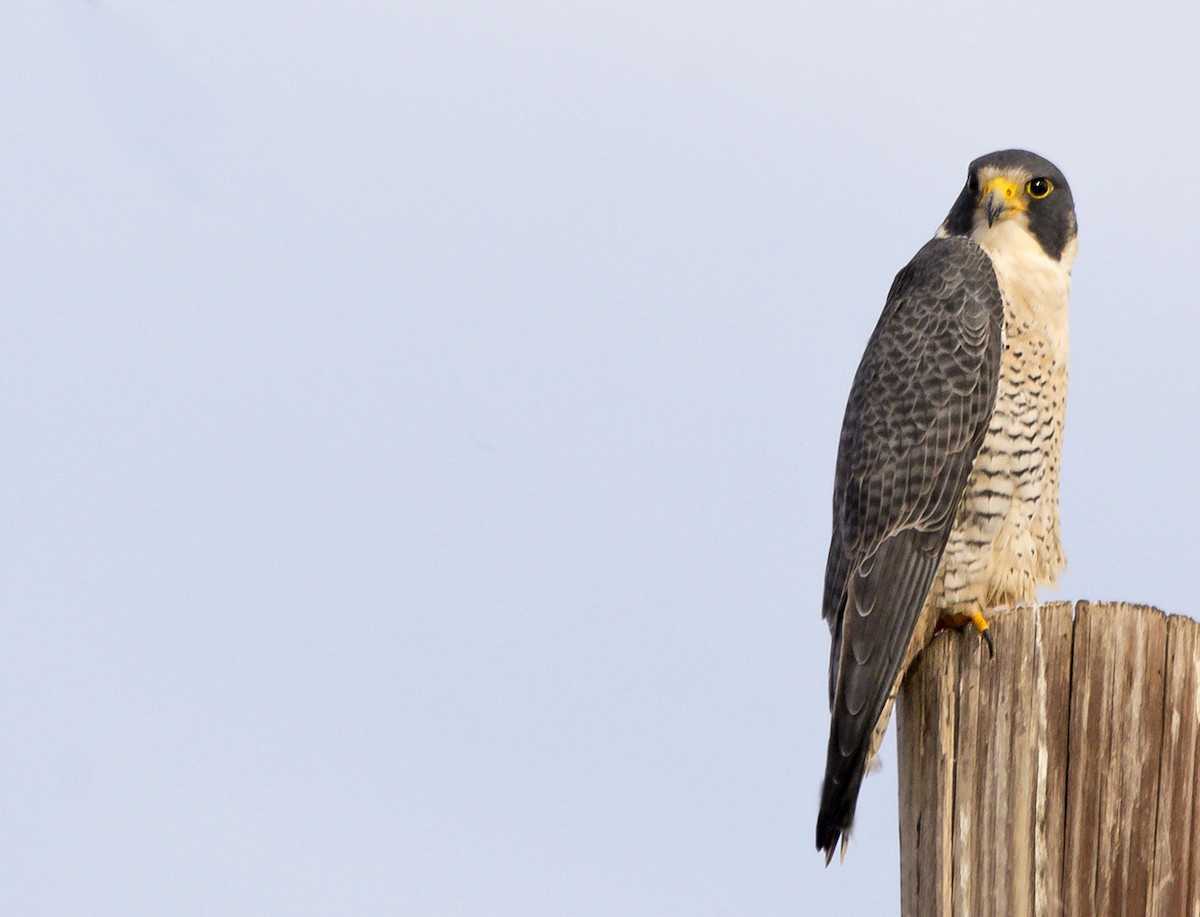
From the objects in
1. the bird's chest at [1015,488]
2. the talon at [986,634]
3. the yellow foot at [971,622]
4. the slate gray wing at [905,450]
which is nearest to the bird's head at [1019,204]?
the slate gray wing at [905,450]

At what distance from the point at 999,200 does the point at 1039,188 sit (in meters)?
0.19

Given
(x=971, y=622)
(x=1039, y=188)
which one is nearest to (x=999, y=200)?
(x=1039, y=188)

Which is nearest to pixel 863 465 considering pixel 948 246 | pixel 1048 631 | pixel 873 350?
pixel 873 350

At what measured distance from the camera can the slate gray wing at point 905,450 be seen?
165 inches

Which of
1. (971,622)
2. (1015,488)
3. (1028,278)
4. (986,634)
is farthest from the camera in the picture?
(1028,278)

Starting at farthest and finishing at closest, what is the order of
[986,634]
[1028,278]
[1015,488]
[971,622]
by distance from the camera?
[1028,278] < [1015,488] < [971,622] < [986,634]

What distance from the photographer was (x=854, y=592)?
4.39 m

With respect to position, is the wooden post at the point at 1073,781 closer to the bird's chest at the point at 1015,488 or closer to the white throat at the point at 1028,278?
the bird's chest at the point at 1015,488

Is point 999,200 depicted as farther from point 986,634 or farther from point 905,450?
point 986,634

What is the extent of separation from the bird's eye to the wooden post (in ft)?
8.43

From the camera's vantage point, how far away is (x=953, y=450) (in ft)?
15.0

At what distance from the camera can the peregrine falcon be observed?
4438 millimetres

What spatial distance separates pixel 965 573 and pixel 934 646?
1.02m

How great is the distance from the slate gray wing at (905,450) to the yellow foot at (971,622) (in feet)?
0.36
